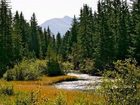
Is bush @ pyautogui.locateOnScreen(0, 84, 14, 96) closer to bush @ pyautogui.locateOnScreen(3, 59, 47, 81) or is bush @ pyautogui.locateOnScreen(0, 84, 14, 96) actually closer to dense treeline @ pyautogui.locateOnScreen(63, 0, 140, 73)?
bush @ pyautogui.locateOnScreen(3, 59, 47, 81)

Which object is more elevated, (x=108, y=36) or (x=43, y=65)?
(x=108, y=36)

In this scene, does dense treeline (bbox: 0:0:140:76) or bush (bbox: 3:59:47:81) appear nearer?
bush (bbox: 3:59:47:81)

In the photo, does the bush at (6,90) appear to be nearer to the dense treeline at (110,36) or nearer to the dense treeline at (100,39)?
the dense treeline at (100,39)

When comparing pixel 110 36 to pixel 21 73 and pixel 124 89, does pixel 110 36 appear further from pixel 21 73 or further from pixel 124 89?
pixel 124 89

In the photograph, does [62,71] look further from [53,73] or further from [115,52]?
[115,52]

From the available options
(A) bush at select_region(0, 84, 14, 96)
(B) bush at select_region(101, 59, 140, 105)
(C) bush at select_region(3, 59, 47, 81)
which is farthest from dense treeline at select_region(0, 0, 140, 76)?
(B) bush at select_region(101, 59, 140, 105)

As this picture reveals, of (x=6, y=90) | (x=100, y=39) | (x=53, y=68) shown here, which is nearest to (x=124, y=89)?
(x=6, y=90)

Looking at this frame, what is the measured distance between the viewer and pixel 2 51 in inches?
2817

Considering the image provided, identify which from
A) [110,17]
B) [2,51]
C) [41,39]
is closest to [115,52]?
[110,17]

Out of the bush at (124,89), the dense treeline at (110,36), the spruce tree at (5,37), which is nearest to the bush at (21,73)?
the spruce tree at (5,37)

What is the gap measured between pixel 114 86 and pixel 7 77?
37.5 m

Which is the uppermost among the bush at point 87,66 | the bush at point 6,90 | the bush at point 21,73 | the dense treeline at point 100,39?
the dense treeline at point 100,39

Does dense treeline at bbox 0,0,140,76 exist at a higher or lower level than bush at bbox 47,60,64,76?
higher

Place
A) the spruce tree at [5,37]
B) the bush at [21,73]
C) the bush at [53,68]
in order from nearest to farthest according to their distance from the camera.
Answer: the bush at [21,73] < the bush at [53,68] < the spruce tree at [5,37]
